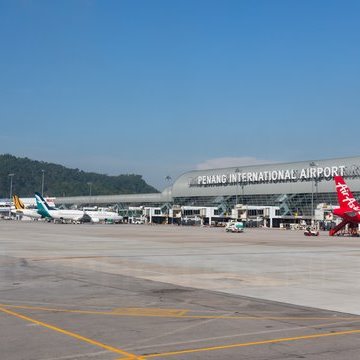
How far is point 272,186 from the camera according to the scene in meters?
161

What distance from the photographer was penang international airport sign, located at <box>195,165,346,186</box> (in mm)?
145250

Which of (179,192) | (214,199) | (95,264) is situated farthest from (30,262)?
(179,192)

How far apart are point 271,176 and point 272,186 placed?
295 cm

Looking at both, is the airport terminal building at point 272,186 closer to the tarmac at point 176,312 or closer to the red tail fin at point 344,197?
the red tail fin at point 344,197

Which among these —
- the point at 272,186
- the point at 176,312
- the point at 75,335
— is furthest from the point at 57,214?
the point at 75,335

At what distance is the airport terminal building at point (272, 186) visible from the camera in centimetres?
14462

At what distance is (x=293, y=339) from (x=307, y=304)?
211 inches

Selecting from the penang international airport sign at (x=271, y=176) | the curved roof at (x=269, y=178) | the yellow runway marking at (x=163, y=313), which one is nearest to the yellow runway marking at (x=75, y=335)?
the yellow runway marking at (x=163, y=313)

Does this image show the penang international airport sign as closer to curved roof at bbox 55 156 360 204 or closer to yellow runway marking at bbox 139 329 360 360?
curved roof at bbox 55 156 360 204

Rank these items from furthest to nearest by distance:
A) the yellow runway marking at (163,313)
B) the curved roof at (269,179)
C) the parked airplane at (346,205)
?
the curved roof at (269,179)
the parked airplane at (346,205)
the yellow runway marking at (163,313)

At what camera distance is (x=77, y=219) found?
15112cm

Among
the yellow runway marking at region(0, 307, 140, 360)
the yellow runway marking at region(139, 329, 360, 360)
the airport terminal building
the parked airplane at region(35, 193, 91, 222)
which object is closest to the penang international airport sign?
the airport terminal building

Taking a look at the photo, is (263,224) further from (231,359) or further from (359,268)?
(231,359)

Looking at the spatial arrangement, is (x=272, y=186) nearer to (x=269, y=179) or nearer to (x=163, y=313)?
(x=269, y=179)
